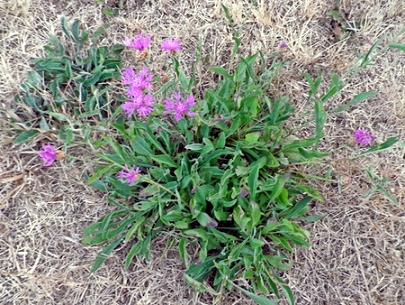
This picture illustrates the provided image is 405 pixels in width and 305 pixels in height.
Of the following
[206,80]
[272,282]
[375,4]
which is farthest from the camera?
[375,4]

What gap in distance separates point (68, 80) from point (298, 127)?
933 millimetres

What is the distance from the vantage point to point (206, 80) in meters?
2.27

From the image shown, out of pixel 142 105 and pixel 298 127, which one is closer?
pixel 142 105

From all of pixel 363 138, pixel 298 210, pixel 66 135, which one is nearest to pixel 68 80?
pixel 66 135

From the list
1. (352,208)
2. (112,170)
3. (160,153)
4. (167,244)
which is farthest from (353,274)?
(112,170)

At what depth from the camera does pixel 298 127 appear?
7.02ft

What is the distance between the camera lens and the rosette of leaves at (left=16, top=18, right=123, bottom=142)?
2.19m

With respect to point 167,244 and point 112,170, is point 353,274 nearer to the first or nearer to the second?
point 167,244

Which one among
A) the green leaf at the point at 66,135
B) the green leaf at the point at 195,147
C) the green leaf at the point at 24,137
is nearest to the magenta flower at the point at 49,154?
the green leaf at the point at 66,135

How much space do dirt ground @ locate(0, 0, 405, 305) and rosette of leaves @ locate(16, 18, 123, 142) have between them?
0.09 m

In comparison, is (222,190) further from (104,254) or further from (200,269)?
(104,254)

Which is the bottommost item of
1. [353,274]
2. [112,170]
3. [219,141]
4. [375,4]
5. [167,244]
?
[353,274]

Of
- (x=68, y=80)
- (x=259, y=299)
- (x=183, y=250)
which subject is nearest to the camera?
(x=259, y=299)

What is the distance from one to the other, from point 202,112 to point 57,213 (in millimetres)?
695
